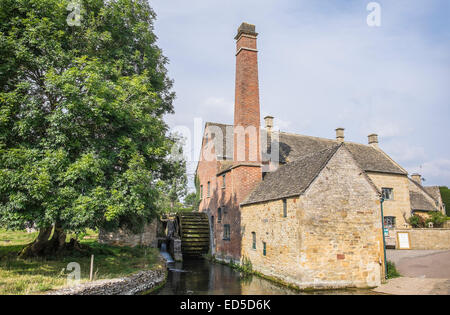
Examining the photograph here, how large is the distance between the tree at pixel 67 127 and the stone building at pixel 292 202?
5968 millimetres

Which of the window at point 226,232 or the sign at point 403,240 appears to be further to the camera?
the window at point 226,232

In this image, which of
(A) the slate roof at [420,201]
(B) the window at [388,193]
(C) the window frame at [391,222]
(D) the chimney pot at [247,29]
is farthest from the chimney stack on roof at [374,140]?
(D) the chimney pot at [247,29]

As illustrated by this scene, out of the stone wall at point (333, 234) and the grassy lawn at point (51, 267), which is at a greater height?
the stone wall at point (333, 234)

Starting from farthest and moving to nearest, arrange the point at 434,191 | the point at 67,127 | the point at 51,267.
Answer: the point at 434,191 < the point at 51,267 < the point at 67,127

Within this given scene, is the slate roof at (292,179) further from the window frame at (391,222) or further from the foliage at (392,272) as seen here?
the window frame at (391,222)

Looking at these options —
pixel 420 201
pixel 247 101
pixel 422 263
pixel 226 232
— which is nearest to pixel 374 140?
pixel 420 201

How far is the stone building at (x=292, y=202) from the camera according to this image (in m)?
11.7

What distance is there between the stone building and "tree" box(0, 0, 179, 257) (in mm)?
5968

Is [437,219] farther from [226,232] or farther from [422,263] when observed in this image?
[226,232]

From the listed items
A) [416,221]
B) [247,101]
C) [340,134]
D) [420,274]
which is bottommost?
[420,274]

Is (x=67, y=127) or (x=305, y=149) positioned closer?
(x=67, y=127)

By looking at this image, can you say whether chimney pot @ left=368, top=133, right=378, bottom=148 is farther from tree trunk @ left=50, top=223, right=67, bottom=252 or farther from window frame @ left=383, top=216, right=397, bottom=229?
tree trunk @ left=50, top=223, right=67, bottom=252

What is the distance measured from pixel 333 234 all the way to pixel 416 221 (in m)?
15.9

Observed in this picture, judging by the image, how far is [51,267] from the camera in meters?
11.6
